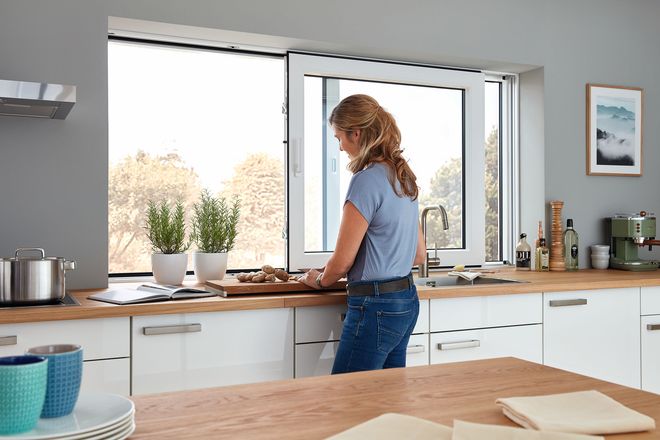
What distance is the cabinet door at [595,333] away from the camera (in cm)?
295

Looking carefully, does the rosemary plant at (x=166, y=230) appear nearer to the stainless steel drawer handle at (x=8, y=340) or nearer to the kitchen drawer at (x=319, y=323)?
the kitchen drawer at (x=319, y=323)

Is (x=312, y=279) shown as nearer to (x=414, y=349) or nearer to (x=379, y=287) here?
(x=379, y=287)

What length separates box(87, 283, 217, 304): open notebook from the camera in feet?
7.33

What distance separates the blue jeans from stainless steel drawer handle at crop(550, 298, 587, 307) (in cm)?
101

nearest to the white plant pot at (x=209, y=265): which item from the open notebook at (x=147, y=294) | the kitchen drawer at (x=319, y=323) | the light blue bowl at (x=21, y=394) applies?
the open notebook at (x=147, y=294)

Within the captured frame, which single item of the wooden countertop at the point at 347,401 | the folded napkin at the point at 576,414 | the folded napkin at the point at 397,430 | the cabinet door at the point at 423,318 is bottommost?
the cabinet door at the point at 423,318

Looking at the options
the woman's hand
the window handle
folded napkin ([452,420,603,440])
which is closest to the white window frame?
the window handle

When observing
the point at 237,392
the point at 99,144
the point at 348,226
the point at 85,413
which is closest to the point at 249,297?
the point at 348,226

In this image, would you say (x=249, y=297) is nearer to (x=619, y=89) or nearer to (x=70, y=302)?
(x=70, y=302)

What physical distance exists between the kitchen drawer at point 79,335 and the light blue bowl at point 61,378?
1.24 m

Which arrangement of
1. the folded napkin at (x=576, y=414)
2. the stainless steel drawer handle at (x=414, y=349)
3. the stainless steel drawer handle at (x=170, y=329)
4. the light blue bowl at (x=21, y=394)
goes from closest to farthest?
the light blue bowl at (x=21, y=394), the folded napkin at (x=576, y=414), the stainless steel drawer handle at (x=170, y=329), the stainless steel drawer handle at (x=414, y=349)

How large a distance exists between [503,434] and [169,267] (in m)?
2.08

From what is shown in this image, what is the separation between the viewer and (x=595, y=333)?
9.99 ft

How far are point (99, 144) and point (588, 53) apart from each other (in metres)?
2.75
